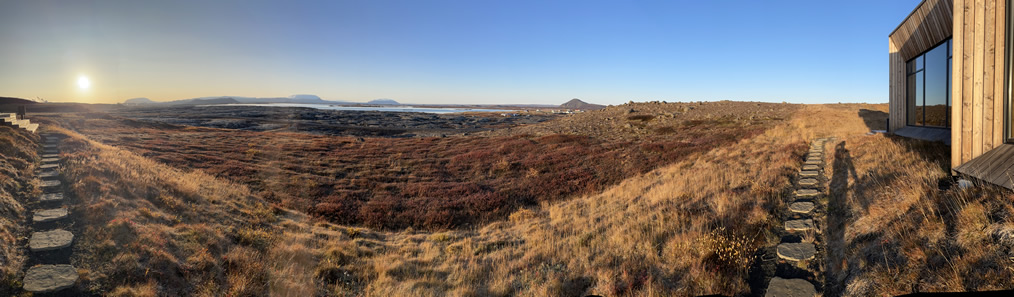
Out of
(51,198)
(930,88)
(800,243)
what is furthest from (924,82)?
(51,198)

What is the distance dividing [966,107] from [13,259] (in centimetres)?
1727

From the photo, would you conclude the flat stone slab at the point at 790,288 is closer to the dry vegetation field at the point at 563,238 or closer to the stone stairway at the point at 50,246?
the dry vegetation field at the point at 563,238

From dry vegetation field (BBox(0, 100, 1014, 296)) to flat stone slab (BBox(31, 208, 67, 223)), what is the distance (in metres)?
0.26

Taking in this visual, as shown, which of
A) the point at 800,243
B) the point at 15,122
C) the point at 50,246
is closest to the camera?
the point at 50,246

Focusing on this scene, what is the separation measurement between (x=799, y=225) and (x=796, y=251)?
1420 millimetres

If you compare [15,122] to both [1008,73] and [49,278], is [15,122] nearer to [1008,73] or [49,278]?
[49,278]

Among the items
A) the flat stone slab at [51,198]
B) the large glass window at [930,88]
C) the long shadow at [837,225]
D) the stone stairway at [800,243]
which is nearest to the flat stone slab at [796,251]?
the stone stairway at [800,243]

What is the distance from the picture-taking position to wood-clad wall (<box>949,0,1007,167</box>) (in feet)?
22.5

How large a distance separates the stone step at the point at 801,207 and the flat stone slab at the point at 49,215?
14435 mm

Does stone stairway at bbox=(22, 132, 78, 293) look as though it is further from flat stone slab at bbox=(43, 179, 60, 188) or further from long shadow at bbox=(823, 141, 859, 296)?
long shadow at bbox=(823, 141, 859, 296)

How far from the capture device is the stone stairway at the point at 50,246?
4844 mm

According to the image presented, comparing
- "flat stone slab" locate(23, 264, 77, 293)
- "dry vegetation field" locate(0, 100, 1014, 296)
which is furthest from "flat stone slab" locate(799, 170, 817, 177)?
"flat stone slab" locate(23, 264, 77, 293)

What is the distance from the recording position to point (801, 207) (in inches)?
309

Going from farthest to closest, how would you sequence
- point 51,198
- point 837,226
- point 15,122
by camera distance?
1. point 15,122
2. point 51,198
3. point 837,226
